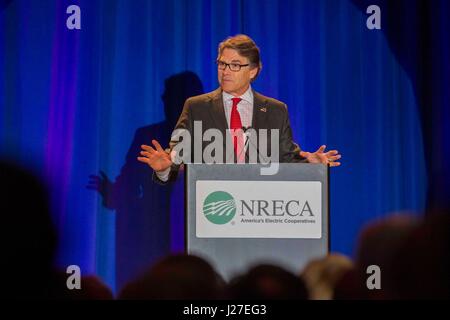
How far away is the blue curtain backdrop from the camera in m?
4.98

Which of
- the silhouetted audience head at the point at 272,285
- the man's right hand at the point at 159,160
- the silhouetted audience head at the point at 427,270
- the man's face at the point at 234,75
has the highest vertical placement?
the man's face at the point at 234,75

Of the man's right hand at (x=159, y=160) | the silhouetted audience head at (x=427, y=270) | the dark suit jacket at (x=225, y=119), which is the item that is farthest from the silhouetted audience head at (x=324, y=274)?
the man's right hand at (x=159, y=160)

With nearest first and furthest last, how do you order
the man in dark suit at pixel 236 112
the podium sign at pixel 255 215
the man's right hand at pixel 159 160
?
the podium sign at pixel 255 215 < the man's right hand at pixel 159 160 < the man in dark suit at pixel 236 112

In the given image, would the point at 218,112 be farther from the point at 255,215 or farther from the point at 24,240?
the point at 24,240

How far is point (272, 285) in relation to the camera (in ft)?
8.80

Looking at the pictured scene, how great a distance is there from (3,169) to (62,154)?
0.54 m

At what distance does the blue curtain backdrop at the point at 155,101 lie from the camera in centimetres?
498

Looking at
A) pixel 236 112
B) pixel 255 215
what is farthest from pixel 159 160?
pixel 255 215

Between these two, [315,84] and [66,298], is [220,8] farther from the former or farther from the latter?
[66,298]

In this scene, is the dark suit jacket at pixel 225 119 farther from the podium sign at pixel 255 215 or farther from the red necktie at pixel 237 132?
the podium sign at pixel 255 215

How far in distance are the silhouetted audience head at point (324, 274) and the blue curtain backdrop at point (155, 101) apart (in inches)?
10.3

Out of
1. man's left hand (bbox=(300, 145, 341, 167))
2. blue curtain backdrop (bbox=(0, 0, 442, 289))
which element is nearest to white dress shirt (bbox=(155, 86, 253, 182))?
blue curtain backdrop (bbox=(0, 0, 442, 289))

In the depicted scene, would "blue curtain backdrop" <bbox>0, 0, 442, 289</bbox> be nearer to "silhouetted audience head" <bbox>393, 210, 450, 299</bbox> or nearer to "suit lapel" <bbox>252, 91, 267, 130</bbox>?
"suit lapel" <bbox>252, 91, 267, 130</bbox>
